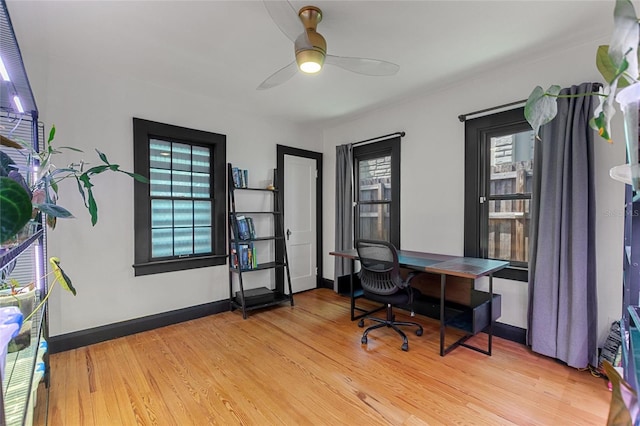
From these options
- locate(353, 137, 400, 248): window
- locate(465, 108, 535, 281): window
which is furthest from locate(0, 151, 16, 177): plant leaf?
locate(353, 137, 400, 248): window

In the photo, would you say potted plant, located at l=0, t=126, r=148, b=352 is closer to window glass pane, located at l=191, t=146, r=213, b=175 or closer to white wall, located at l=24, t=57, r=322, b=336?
white wall, located at l=24, t=57, r=322, b=336

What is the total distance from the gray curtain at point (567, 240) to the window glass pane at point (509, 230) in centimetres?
26

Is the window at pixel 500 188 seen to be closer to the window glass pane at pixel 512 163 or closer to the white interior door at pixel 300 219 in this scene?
the window glass pane at pixel 512 163

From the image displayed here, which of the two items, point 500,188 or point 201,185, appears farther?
point 201,185

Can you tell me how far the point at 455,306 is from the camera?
3.03 meters

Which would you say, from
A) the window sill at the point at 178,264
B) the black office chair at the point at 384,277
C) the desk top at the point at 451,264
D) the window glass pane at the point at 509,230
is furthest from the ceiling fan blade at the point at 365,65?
the window sill at the point at 178,264

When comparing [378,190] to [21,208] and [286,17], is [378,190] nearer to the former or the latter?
[286,17]

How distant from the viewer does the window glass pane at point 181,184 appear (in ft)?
10.8

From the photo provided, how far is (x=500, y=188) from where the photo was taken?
2.88m

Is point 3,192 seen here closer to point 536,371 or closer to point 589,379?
point 536,371

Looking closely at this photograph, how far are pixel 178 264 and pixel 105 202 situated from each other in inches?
37.1

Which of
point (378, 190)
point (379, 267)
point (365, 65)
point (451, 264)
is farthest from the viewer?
point (378, 190)

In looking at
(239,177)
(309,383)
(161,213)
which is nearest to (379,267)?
(309,383)

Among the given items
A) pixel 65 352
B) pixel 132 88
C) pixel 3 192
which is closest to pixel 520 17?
pixel 3 192
